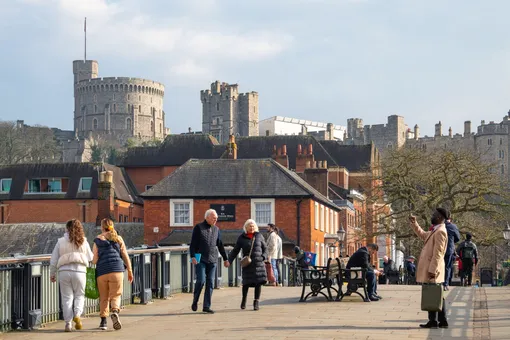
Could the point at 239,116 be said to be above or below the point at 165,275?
above

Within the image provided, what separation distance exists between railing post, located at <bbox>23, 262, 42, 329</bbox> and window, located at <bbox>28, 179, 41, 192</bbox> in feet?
189

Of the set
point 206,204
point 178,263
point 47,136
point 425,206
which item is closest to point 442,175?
point 425,206

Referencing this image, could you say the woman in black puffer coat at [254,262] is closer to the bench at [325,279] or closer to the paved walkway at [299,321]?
the paved walkway at [299,321]

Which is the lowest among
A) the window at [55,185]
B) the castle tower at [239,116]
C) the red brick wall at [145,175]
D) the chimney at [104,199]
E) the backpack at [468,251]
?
the backpack at [468,251]

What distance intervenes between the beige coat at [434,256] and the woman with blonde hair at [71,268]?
493 centimetres

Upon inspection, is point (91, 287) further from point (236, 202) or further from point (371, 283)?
point (236, 202)

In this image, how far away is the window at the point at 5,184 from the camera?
2847 inches

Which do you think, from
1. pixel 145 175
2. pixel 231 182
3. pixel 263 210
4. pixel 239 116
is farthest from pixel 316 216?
pixel 239 116

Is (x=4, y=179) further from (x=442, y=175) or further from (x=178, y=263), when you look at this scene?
(x=178, y=263)

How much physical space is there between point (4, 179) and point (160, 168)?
15.9m

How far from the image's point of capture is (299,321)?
15.6 metres

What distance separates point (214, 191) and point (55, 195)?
24.0m

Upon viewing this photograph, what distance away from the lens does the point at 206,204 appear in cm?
4997

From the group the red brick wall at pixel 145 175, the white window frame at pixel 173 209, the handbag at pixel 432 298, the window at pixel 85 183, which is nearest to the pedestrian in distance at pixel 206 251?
the handbag at pixel 432 298
